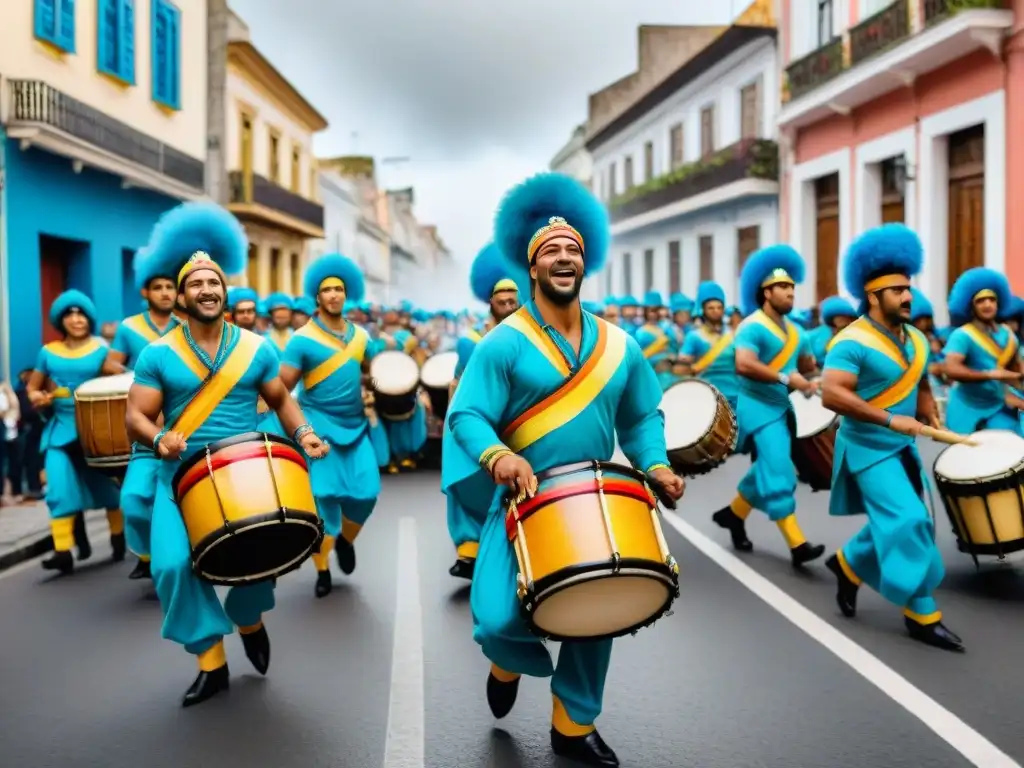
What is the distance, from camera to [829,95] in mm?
24906

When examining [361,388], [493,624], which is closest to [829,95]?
[361,388]

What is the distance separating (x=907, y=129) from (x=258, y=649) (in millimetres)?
19620

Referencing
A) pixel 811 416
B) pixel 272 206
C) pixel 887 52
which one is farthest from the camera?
pixel 272 206

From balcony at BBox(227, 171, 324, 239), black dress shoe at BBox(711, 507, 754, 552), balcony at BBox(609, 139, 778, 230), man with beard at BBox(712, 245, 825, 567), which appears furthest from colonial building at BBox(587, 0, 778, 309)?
black dress shoe at BBox(711, 507, 754, 552)

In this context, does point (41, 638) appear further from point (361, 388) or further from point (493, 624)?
point (493, 624)

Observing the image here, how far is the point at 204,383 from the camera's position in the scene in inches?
224

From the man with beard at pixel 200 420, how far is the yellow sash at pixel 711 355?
7.47 m

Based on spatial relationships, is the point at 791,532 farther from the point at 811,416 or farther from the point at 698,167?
the point at 698,167

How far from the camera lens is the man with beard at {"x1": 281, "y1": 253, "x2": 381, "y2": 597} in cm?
817

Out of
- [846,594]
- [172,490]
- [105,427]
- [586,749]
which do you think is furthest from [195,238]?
[846,594]

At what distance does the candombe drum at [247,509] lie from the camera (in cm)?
495

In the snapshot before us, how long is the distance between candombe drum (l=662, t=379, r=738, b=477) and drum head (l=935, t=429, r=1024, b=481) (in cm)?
143

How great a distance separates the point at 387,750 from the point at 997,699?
2578 millimetres

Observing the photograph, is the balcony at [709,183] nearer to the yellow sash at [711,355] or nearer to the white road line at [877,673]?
the yellow sash at [711,355]
